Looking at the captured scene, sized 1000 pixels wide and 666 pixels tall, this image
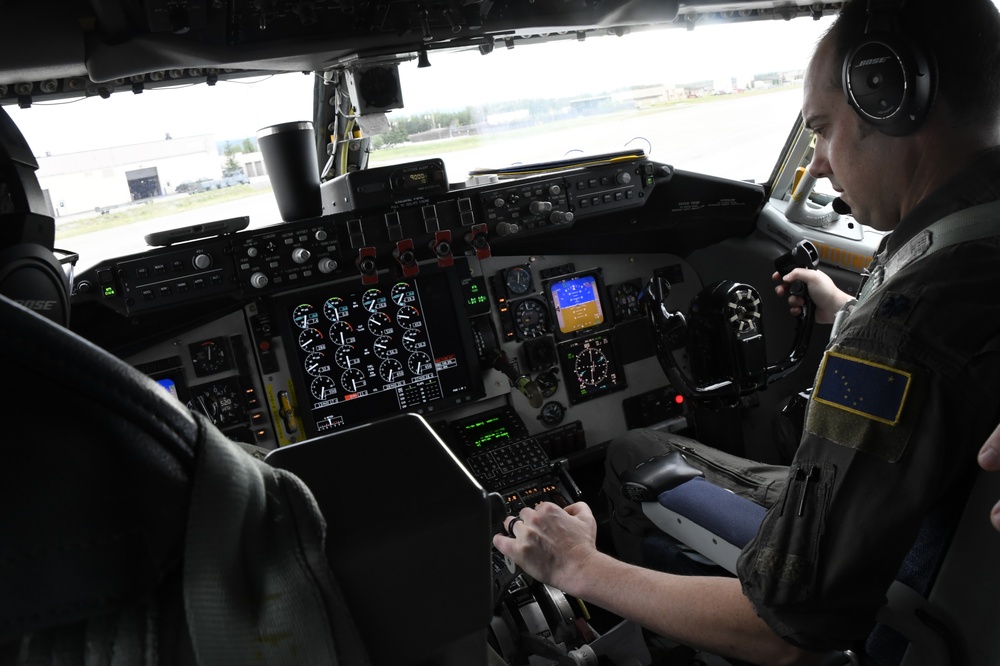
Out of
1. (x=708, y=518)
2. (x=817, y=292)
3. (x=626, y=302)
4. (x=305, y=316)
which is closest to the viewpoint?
(x=708, y=518)

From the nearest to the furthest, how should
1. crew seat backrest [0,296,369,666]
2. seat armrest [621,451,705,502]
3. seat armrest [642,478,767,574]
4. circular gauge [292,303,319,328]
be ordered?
crew seat backrest [0,296,369,666] < seat armrest [642,478,767,574] < seat armrest [621,451,705,502] < circular gauge [292,303,319,328]

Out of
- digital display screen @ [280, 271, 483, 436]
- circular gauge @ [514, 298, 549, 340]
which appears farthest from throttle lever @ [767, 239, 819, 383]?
digital display screen @ [280, 271, 483, 436]

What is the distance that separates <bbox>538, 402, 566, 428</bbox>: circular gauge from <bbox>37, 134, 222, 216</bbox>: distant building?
1474 millimetres

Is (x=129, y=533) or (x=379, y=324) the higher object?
(x=129, y=533)

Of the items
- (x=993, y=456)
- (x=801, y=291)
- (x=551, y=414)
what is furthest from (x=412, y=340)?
(x=993, y=456)

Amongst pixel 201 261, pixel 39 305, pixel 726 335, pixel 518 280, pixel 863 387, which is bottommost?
pixel 726 335

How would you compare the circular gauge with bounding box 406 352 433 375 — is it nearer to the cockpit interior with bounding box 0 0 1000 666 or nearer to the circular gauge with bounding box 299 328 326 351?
the cockpit interior with bounding box 0 0 1000 666

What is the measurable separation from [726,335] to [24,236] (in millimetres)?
2124

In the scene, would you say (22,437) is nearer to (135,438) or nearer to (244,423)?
(135,438)

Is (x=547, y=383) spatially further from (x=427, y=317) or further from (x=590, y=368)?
(x=427, y=317)

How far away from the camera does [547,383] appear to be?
307cm

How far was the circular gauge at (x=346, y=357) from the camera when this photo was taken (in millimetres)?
2768

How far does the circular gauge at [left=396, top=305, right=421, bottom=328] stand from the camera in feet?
9.37

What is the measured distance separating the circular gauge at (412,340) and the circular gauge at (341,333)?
0.66 feet
